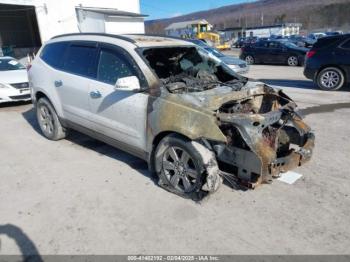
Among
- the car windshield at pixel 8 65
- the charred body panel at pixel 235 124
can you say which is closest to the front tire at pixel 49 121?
the charred body panel at pixel 235 124

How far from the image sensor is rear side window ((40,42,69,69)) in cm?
549

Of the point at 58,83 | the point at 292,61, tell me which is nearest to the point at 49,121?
the point at 58,83

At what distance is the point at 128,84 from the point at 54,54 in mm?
2548

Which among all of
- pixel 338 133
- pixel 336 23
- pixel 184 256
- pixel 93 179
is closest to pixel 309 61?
pixel 338 133

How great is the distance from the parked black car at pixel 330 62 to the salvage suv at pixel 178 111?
6.19m

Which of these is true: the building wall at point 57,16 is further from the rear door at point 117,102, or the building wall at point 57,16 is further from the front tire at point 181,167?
the front tire at point 181,167

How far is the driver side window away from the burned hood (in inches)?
34.8

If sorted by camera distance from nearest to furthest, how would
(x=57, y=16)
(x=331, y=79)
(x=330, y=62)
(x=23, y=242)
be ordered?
(x=23, y=242) → (x=330, y=62) → (x=331, y=79) → (x=57, y=16)

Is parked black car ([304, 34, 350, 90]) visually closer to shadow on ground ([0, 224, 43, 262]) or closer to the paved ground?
the paved ground

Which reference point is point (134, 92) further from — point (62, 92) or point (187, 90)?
point (62, 92)

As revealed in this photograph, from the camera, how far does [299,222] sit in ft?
11.1

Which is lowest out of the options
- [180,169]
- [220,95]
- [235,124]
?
[180,169]

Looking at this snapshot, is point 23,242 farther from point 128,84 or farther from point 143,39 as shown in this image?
point 143,39

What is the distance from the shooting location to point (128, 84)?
12.6 feet
